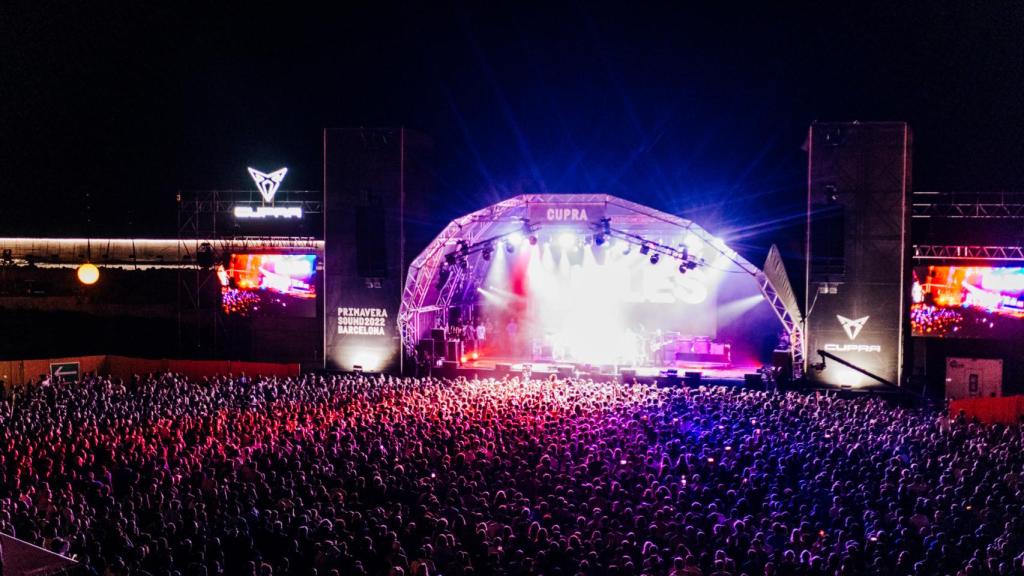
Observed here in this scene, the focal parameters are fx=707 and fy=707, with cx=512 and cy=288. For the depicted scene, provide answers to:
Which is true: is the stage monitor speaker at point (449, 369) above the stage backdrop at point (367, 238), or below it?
below

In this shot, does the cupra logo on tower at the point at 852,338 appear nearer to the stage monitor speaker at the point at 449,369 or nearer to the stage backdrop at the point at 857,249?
the stage backdrop at the point at 857,249

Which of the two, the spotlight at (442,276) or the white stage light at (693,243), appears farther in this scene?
the white stage light at (693,243)

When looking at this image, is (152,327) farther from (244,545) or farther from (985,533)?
(985,533)

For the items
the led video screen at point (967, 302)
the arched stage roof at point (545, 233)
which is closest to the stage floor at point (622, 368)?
the arched stage roof at point (545, 233)

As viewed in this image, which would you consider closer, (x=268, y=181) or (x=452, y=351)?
(x=452, y=351)

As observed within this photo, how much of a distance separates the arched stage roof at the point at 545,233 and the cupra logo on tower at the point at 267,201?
4.82m

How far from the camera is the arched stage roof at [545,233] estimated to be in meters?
18.1

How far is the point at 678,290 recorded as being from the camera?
23984mm

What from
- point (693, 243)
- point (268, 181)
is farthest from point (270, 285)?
point (693, 243)

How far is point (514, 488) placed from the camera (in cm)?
848

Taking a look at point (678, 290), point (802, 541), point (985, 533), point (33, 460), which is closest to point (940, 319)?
point (678, 290)

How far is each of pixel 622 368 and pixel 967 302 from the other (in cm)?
936

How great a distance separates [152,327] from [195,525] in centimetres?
1926

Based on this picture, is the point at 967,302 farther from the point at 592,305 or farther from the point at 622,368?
the point at 592,305
